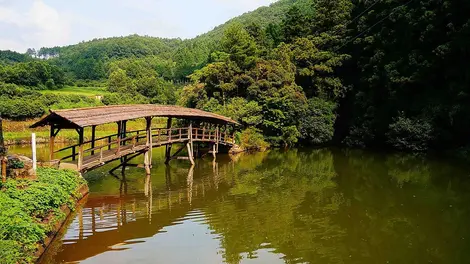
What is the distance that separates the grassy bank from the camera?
8.02 metres

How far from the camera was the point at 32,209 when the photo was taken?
9.98 m

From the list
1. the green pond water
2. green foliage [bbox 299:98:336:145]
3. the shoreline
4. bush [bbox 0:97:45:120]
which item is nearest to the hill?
bush [bbox 0:97:45:120]

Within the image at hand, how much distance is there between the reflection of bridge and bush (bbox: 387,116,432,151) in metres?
16.9

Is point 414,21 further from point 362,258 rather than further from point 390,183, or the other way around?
point 362,258

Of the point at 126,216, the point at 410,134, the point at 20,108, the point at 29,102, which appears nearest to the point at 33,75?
the point at 29,102

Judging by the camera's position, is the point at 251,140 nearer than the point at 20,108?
Yes

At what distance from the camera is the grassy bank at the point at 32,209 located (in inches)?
316

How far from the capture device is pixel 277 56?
35.2 m

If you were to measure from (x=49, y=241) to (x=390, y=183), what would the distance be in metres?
14.4

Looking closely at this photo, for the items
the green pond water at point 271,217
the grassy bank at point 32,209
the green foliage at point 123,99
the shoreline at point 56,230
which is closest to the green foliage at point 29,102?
the green foliage at point 123,99

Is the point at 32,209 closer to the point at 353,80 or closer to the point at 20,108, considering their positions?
the point at 353,80

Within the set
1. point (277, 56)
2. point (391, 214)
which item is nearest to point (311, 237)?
point (391, 214)

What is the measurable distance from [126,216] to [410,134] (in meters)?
22.7

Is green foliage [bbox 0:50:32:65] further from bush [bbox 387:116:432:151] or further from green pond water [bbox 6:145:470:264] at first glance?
bush [bbox 387:116:432:151]
